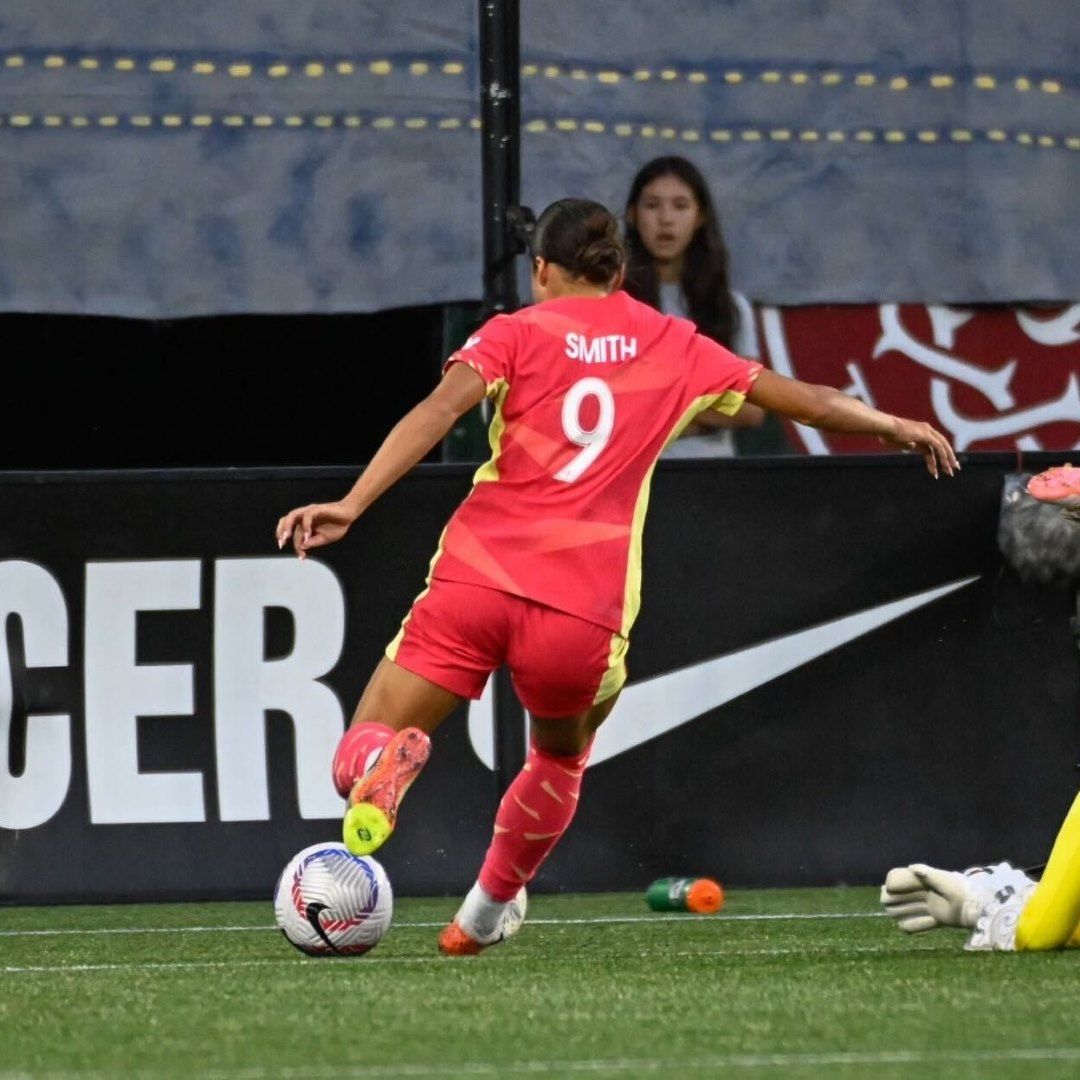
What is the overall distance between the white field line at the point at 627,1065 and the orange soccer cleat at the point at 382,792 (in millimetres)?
1406

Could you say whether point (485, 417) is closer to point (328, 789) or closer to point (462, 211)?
point (462, 211)

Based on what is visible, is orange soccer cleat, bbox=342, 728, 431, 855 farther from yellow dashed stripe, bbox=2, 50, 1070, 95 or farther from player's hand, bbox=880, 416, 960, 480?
yellow dashed stripe, bbox=2, 50, 1070, 95

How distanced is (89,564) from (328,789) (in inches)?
35.2

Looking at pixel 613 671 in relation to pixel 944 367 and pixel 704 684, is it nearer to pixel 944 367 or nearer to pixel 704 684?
pixel 704 684

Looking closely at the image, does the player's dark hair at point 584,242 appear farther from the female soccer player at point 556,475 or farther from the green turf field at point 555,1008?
the green turf field at point 555,1008

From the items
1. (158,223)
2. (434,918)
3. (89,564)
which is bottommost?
(434,918)

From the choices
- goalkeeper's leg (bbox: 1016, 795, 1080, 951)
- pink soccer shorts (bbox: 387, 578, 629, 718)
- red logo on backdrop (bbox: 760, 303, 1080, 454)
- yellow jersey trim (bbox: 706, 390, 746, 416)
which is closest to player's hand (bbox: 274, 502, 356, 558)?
pink soccer shorts (bbox: 387, 578, 629, 718)

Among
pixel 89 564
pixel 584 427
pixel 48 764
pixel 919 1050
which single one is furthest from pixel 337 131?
pixel 919 1050

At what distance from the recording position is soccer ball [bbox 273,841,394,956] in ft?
17.6

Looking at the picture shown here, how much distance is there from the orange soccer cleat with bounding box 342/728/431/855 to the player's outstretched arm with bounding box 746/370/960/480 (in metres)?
1.03

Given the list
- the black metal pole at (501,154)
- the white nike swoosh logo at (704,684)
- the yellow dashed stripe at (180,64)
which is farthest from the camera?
the yellow dashed stripe at (180,64)

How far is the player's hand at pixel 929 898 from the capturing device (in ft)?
17.3

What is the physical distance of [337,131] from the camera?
7734 mm

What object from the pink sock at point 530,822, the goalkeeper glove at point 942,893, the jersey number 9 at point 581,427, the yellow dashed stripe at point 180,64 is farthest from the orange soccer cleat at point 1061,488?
the yellow dashed stripe at point 180,64
